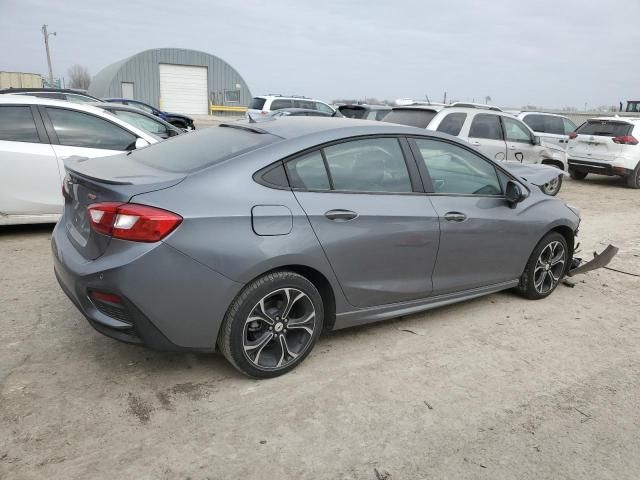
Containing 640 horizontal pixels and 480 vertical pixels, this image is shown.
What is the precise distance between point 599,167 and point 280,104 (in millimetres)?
10650

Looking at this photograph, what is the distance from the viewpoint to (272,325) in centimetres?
315

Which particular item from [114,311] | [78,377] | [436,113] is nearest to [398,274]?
[114,311]

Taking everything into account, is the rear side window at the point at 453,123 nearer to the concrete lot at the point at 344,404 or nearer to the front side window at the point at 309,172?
the concrete lot at the point at 344,404

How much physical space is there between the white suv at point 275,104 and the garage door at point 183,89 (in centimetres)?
2840

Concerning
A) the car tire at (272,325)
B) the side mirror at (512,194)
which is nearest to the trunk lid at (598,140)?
the side mirror at (512,194)

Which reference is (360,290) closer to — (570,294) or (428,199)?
(428,199)

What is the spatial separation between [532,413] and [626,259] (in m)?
4.14

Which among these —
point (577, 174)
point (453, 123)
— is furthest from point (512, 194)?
point (577, 174)

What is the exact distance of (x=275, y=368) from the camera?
126 inches

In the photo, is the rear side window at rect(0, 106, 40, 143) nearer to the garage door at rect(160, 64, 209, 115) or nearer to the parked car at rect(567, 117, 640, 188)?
the parked car at rect(567, 117, 640, 188)

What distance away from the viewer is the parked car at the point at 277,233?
280 cm

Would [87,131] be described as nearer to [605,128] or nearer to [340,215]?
[340,215]

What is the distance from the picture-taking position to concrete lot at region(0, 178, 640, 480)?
2.52m

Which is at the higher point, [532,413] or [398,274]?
[398,274]
